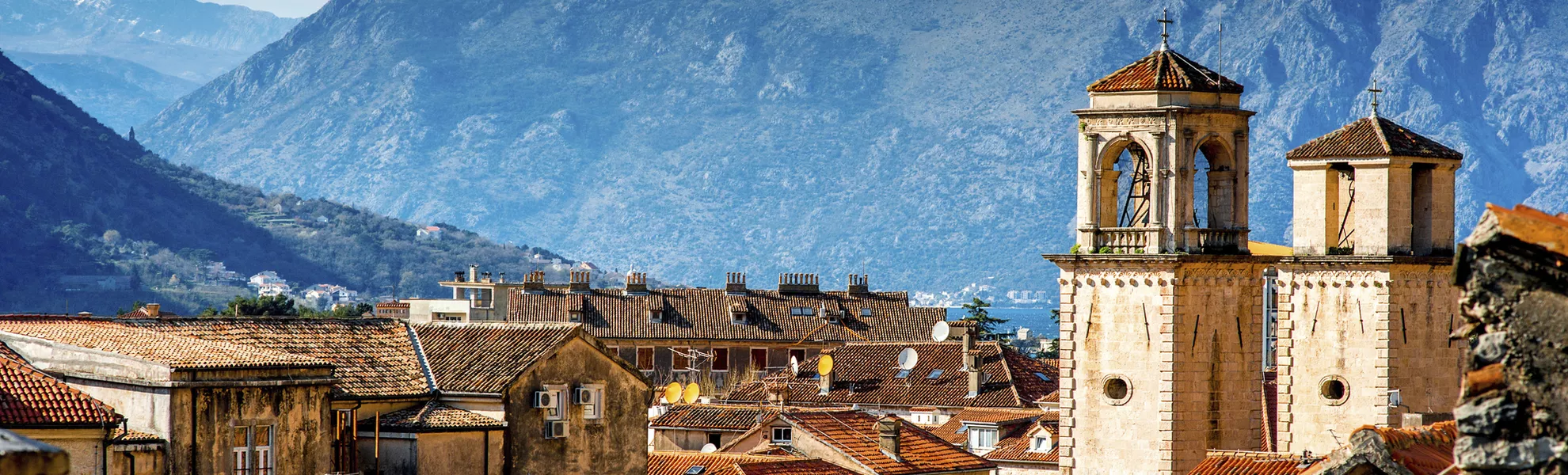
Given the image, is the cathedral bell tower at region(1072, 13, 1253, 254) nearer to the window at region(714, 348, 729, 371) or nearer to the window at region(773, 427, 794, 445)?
the window at region(773, 427, 794, 445)

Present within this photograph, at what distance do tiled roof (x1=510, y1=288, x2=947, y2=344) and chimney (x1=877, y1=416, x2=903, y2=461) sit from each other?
59.3m

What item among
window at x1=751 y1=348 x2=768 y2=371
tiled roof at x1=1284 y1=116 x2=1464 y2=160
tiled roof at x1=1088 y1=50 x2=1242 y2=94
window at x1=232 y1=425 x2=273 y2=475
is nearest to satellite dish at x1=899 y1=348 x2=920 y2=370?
window at x1=751 y1=348 x2=768 y2=371

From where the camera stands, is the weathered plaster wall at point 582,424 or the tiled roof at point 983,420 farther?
the tiled roof at point 983,420

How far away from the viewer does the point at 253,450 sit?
1570 inches

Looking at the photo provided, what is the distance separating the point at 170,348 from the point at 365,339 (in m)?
7.22

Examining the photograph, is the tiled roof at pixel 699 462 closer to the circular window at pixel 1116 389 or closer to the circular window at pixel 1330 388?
the circular window at pixel 1116 389

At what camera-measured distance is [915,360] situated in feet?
313

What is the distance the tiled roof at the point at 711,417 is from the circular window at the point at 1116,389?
26.0 metres

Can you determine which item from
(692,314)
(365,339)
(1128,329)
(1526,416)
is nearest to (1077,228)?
(1128,329)

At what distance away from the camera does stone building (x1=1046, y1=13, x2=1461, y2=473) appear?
4331 cm

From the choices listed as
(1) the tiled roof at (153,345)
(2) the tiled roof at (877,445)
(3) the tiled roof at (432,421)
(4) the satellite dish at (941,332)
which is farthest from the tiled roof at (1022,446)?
(1) the tiled roof at (153,345)

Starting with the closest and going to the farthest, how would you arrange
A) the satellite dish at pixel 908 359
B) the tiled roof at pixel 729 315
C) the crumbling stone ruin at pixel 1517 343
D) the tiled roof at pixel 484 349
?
the crumbling stone ruin at pixel 1517 343 < the tiled roof at pixel 484 349 < the satellite dish at pixel 908 359 < the tiled roof at pixel 729 315

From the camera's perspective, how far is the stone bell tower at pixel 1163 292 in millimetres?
43125

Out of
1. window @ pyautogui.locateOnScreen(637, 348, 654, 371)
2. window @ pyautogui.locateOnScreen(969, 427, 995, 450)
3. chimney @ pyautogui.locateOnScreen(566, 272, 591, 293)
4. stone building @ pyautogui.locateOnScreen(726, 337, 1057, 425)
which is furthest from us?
chimney @ pyautogui.locateOnScreen(566, 272, 591, 293)
